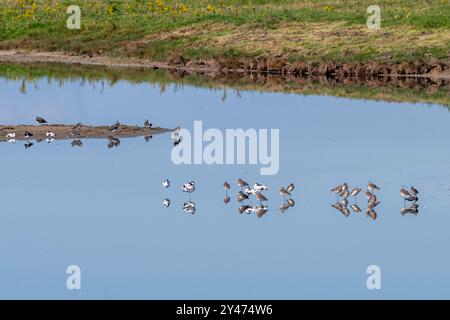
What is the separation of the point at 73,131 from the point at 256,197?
8.94 m

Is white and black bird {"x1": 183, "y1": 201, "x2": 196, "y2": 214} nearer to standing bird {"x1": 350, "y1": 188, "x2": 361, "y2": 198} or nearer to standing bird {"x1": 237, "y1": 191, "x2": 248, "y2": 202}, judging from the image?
standing bird {"x1": 237, "y1": 191, "x2": 248, "y2": 202}

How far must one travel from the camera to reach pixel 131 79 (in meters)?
49.2

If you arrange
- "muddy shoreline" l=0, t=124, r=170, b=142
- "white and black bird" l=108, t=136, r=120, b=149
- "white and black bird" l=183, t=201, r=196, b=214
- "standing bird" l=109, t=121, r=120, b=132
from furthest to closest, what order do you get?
"standing bird" l=109, t=121, r=120, b=132 < "muddy shoreline" l=0, t=124, r=170, b=142 < "white and black bird" l=108, t=136, r=120, b=149 < "white and black bird" l=183, t=201, r=196, b=214

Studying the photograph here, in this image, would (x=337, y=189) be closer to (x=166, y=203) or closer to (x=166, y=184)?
(x=166, y=203)

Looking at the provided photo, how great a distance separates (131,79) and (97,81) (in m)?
1.32

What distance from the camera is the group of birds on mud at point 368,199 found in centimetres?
2656

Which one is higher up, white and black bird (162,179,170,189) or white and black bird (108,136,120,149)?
white and black bird (108,136,120,149)

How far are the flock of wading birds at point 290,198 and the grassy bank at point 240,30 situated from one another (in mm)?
21642

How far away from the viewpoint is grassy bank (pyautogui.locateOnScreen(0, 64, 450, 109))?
43.5 m

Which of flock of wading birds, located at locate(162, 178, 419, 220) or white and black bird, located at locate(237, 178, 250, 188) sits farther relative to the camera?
white and black bird, located at locate(237, 178, 250, 188)

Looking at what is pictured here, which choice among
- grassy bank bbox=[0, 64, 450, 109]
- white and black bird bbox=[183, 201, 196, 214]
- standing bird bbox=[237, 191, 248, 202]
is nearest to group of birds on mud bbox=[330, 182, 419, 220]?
standing bird bbox=[237, 191, 248, 202]

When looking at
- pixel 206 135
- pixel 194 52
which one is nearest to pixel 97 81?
pixel 194 52

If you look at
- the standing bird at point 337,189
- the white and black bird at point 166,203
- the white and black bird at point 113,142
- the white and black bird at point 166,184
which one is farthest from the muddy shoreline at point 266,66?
the white and black bird at point 166,203

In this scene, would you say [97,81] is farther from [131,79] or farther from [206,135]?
[206,135]
